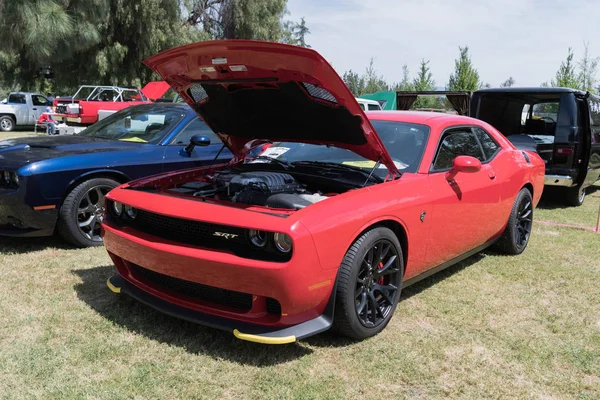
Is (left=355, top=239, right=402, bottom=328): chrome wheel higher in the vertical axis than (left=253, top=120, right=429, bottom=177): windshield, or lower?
lower

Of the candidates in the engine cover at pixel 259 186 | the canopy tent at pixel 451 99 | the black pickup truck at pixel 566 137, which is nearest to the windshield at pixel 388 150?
the engine cover at pixel 259 186

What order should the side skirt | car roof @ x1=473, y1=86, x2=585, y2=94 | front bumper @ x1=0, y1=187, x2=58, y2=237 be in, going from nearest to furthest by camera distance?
the side skirt < front bumper @ x1=0, y1=187, x2=58, y2=237 < car roof @ x1=473, y1=86, x2=585, y2=94

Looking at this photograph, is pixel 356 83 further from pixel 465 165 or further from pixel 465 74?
pixel 465 165

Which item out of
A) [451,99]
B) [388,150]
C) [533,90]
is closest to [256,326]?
[388,150]

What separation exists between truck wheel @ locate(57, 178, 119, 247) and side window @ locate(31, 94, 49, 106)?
1891cm

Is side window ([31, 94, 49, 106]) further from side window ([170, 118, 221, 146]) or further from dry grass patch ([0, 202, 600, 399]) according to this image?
dry grass patch ([0, 202, 600, 399])

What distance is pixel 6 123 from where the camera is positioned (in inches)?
819

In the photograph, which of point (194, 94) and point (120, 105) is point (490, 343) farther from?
point (120, 105)

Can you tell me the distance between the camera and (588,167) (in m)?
7.88

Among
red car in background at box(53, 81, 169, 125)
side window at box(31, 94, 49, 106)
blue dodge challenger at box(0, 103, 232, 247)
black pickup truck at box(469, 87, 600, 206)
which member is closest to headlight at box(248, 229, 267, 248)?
blue dodge challenger at box(0, 103, 232, 247)

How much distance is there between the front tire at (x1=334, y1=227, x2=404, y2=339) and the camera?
3.04 m

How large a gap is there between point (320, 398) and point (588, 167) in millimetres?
6851

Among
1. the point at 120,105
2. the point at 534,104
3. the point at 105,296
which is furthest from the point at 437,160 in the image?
the point at 120,105

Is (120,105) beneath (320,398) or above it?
above
